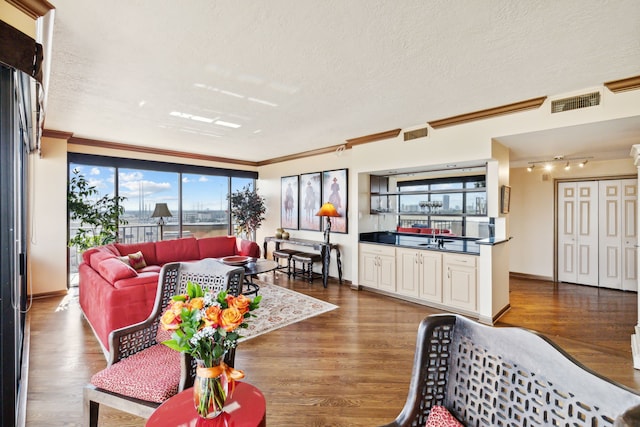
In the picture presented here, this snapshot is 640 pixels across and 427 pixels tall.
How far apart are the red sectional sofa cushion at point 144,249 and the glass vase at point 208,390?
445 cm

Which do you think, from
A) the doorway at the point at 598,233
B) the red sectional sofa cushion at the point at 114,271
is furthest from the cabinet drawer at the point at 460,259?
the red sectional sofa cushion at the point at 114,271

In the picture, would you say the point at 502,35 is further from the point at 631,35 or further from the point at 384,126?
the point at 384,126

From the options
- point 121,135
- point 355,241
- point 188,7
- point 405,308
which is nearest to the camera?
point 188,7

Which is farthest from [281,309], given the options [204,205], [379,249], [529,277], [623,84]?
[529,277]

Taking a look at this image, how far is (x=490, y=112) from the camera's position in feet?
12.1

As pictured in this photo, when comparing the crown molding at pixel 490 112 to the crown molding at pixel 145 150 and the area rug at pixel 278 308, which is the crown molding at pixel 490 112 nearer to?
the area rug at pixel 278 308

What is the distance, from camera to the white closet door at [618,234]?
204 inches

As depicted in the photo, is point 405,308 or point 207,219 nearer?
point 405,308

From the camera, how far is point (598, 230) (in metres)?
5.51

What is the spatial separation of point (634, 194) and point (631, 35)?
4425 mm

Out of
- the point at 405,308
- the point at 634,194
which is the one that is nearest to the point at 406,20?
the point at 405,308

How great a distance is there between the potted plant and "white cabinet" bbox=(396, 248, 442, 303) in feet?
11.6

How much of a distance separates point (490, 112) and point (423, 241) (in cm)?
216

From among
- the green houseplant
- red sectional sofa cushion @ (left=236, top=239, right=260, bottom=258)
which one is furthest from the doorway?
the green houseplant
